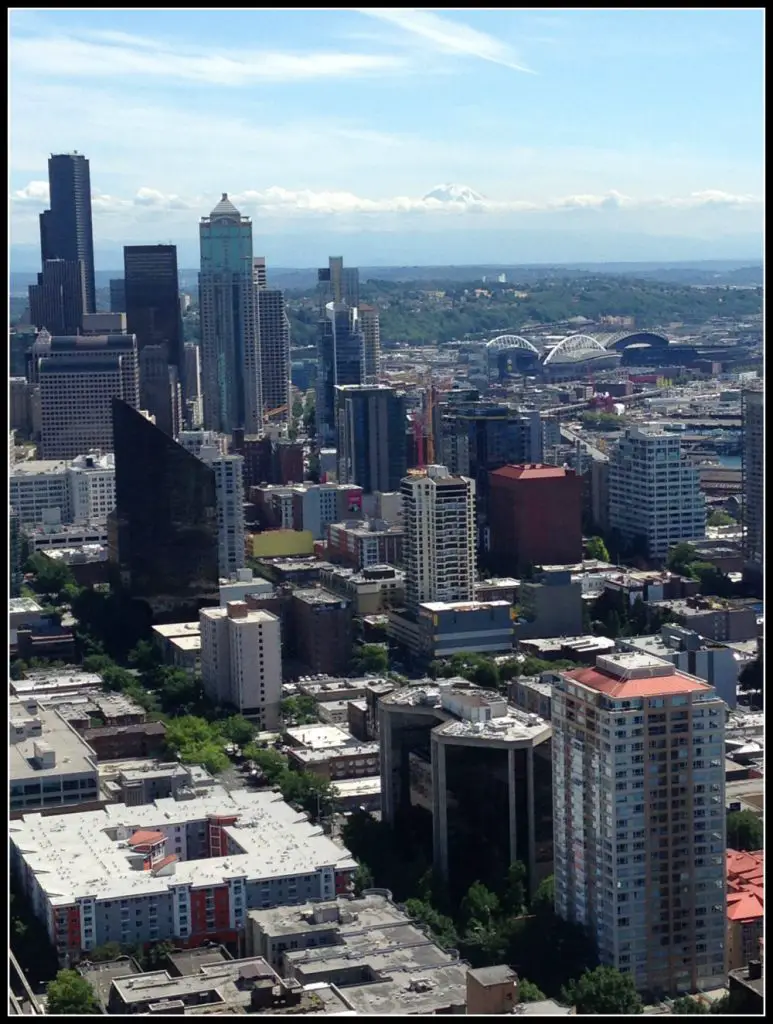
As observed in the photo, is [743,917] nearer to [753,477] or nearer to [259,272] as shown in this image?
[753,477]

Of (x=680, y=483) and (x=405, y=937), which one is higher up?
(x=680, y=483)

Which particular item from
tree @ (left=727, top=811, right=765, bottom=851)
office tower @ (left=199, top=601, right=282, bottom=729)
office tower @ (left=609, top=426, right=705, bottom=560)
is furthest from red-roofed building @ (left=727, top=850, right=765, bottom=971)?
office tower @ (left=609, top=426, right=705, bottom=560)

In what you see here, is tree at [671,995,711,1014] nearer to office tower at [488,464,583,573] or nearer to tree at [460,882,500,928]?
tree at [460,882,500,928]

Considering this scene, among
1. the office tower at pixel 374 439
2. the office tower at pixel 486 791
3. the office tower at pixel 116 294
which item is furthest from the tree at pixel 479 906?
the office tower at pixel 116 294

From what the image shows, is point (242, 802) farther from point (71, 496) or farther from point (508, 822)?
point (71, 496)

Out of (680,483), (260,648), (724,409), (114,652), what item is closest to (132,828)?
(260,648)
